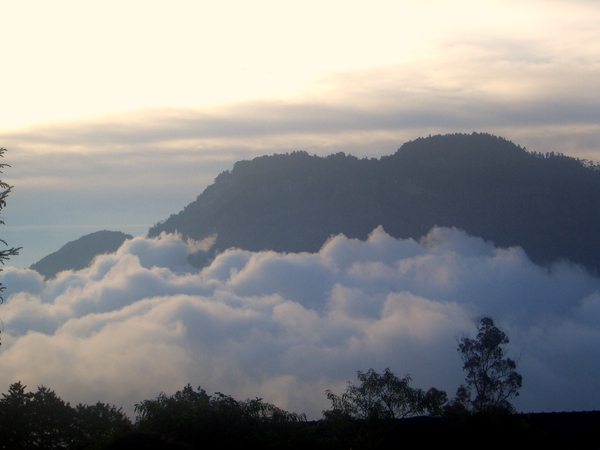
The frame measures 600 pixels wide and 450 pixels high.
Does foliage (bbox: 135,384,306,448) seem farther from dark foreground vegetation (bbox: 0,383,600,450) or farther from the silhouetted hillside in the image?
the silhouetted hillside

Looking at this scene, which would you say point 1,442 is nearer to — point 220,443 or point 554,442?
point 220,443

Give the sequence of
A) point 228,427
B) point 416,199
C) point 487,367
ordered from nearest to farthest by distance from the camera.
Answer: point 228,427
point 487,367
point 416,199

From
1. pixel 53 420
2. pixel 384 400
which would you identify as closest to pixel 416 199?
pixel 384 400

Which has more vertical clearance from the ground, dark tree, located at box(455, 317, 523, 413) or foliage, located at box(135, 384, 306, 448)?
foliage, located at box(135, 384, 306, 448)

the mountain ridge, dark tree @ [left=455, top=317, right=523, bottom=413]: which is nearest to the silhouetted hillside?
the mountain ridge

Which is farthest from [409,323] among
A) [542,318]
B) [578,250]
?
[578,250]

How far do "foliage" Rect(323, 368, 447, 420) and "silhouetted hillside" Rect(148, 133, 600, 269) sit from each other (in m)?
148

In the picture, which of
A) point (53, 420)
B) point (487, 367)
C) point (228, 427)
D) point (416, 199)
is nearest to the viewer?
point (228, 427)

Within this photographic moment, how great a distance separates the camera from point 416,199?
17738 centimetres

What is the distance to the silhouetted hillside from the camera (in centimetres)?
16625

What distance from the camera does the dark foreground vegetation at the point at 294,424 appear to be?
771 inches

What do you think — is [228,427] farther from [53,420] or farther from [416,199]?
[416,199]

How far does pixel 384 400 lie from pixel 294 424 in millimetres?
5920

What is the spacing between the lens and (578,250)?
535 feet
